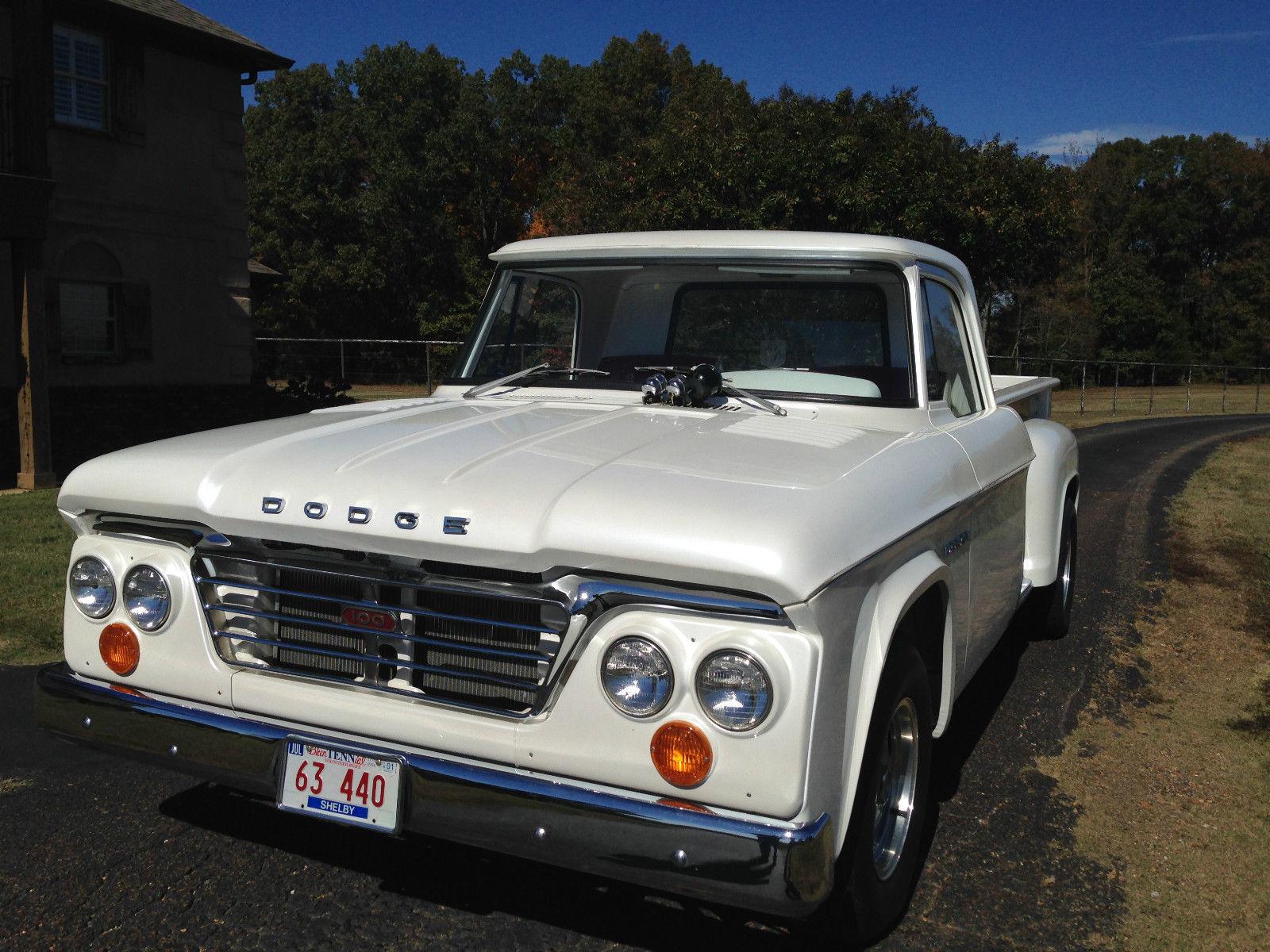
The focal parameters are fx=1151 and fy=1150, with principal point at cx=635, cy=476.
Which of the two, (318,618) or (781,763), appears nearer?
(781,763)

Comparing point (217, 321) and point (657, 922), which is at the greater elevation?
point (217, 321)

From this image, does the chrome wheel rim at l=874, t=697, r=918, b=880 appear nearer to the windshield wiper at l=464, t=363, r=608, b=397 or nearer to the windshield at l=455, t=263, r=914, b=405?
the windshield at l=455, t=263, r=914, b=405

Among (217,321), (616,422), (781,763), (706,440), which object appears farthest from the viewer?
(217,321)

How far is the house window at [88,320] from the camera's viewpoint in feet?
47.5

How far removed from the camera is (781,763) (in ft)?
7.71

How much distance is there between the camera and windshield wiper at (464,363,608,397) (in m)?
4.35

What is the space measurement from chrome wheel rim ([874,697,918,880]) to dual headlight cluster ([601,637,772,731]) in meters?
0.69

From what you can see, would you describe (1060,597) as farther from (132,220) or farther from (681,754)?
(132,220)

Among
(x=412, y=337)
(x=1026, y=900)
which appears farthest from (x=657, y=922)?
(x=412, y=337)

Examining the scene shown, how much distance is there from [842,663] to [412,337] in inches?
1685

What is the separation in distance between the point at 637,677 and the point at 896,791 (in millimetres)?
1008

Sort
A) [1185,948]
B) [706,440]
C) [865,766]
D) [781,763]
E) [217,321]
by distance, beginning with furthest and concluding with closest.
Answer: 1. [217,321]
2. [706,440]
3. [1185,948]
4. [865,766]
5. [781,763]

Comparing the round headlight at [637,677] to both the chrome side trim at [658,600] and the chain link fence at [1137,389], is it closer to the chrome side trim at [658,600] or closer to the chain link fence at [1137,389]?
the chrome side trim at [658,600]

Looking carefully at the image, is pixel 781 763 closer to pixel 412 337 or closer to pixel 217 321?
pixel 217 321
